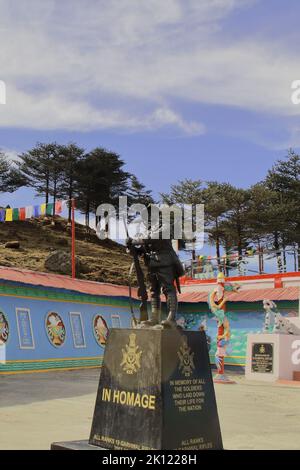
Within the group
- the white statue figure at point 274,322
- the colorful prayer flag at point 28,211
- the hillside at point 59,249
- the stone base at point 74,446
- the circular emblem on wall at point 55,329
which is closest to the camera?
the stone base at point 74,446

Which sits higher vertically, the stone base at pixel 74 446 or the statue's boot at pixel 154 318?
the statue's boot at pixel 154 318

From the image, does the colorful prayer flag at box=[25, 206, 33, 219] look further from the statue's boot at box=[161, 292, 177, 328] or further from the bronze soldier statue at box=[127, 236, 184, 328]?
the statue's boot at box=[161, 292, 177, 328]

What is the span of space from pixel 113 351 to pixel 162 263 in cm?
143

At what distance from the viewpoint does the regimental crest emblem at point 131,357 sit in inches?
253

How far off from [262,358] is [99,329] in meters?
6.18

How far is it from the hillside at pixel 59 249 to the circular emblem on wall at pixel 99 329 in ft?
55.1

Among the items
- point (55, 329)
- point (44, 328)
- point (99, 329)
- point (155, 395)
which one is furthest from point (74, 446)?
point (99, 329)

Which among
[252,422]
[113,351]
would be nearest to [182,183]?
[252,422]

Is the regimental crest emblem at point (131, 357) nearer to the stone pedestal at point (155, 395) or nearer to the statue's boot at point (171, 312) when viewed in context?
the stone pedestal at point (155, 395)

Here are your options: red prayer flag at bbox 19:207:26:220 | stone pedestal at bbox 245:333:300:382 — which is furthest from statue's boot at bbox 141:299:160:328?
red prayer flag at bbox 19:207:26:220

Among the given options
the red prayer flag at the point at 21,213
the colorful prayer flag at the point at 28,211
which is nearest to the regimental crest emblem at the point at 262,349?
the colorful prayer flag at the point at 28,211

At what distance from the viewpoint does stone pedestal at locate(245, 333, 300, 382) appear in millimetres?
18906
